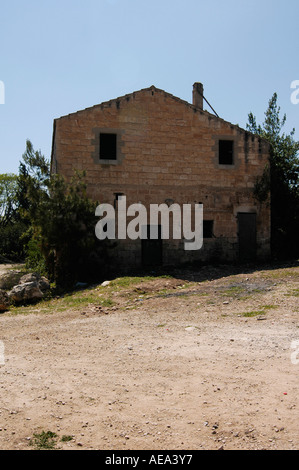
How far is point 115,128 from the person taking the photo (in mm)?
15984

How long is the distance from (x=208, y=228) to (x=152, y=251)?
2.66 meters

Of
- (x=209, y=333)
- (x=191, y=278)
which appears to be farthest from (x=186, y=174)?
(x=209, y=333)

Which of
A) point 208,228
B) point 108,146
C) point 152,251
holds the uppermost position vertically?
point 108,146

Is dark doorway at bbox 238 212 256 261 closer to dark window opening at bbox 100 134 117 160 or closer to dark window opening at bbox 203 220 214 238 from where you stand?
dark window opening at bbox 203 220 214 238

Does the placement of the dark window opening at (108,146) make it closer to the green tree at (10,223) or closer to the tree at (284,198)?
the tree at (284,198)

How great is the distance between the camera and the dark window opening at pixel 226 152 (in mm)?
17141

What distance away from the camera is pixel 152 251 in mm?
16188

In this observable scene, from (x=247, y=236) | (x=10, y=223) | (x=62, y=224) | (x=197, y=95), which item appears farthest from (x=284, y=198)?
(x=10, y=223)

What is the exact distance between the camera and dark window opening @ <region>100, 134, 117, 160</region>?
16.0 metres

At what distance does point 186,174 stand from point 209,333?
34.2 ft

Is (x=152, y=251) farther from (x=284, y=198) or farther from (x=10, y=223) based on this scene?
(x=10, y=223)

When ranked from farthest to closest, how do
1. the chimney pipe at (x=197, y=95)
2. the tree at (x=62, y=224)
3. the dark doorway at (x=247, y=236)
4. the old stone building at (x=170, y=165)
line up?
the chimney pipe at (x=197, y=95) < the dark doorway at (x=247, y=236) < the old stone building at (x=170, y=165) < the tree at (x=62, y=224)

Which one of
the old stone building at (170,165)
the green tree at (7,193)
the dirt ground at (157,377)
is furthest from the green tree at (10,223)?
the dirt ground at (157,377)

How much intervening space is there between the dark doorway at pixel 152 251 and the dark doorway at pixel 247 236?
3.56 metres
